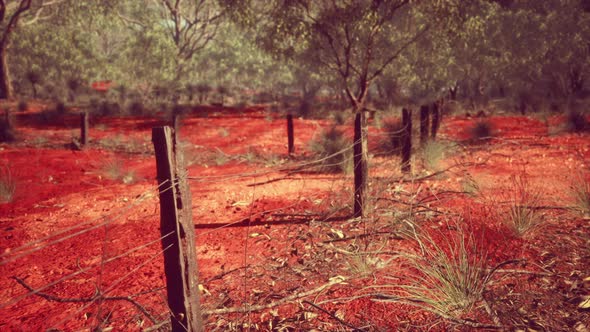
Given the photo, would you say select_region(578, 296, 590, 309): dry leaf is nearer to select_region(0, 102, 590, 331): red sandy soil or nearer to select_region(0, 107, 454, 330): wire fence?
select_region(0, 102, 590, 331): red sandy soil

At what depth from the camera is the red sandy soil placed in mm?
2680

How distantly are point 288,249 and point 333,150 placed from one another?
466 cm

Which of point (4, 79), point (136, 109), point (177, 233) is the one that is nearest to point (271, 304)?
point (177, 233)

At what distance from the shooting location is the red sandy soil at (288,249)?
268 cm

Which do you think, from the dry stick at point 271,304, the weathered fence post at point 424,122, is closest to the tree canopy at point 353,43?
the weathered fence post at point 424,122

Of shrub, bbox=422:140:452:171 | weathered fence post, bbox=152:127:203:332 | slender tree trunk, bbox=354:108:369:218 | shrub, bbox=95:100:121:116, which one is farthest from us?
shrub, bbox=95:100:121:116

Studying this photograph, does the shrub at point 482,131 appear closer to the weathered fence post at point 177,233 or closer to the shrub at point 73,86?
the weathered fence post at point 177,233

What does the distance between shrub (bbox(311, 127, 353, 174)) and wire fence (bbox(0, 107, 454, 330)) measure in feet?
4.90

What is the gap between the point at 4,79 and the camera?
68.8ft

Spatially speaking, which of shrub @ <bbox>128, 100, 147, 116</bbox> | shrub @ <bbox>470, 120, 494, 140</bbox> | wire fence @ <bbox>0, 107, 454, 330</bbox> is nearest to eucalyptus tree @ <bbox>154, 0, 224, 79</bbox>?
shrub @ <bbox>128, 100, 147, 116</bbox>

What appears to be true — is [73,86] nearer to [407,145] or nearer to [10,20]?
[10,20]

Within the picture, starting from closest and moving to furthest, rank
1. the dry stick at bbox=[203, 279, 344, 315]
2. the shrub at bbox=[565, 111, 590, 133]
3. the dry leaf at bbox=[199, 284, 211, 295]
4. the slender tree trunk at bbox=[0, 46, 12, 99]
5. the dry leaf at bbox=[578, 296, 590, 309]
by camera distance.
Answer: the dry leaf at bbox=[578, 296, 590, 309], the dry stick at bbox=[203, 279, 344, 315], the dry leaf at bbox=[199, 284, 211, 295], the shrub at bbox=[565, 111, 590, 133], the slender tree trunk at bbox=[0, 46, 12, 99]

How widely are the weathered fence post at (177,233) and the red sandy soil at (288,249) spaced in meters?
0.16

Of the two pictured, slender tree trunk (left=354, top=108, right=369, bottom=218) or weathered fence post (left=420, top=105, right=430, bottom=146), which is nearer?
Answer: slender tree trunk (left=354, top=108, right=369, bottom=218)
